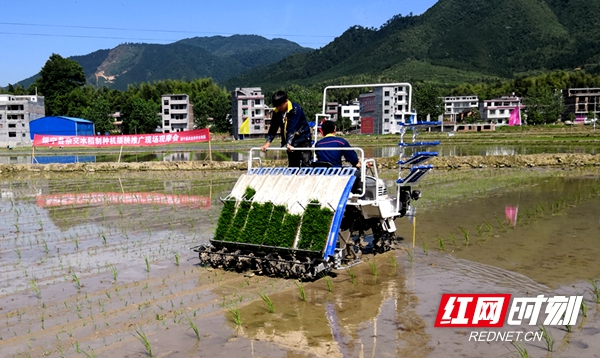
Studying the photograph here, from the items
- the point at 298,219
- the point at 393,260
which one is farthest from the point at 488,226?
the point at 298,219

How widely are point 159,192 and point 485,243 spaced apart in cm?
1182

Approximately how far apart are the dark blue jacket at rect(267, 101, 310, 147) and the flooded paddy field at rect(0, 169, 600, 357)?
2.34 m

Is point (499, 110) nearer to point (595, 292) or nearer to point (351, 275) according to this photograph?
point (351, 275)

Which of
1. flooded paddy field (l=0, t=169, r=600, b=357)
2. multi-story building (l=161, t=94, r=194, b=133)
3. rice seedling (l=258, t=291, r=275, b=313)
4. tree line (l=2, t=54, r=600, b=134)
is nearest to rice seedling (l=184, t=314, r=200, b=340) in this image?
flooded paddy field (l=0, t=169, r=600, b=357)

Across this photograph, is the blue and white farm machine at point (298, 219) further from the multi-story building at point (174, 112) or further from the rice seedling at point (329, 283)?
the multi-story building at point (174, 112)

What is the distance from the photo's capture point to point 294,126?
891 centimetres

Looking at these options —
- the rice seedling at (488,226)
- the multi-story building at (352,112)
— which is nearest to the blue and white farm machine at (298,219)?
the rice seedling at (488,226)

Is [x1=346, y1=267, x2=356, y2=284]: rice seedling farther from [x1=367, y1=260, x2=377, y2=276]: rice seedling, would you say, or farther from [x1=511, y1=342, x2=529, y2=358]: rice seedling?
[x1=511, y1=342, x2=529, y2=358]: rice seedling

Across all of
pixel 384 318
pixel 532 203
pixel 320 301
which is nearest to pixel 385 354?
pixel 384 318

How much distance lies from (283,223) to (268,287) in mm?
989

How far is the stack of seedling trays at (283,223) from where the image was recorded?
23.7 ft

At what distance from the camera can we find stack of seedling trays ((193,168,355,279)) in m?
7.22

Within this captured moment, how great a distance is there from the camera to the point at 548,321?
564 cm

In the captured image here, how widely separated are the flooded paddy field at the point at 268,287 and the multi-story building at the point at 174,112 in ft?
332
